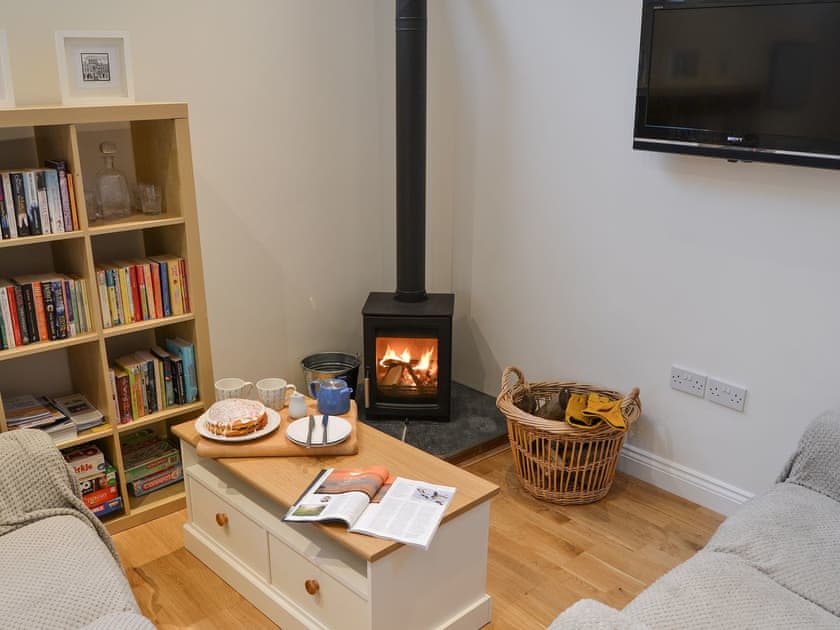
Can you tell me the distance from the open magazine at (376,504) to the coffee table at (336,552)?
0.03 metres

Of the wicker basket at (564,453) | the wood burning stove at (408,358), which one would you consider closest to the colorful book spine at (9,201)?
the wood burning stove at (408,358)

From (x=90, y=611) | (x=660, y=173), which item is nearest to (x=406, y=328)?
(x=660, y=173)

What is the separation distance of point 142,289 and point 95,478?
681 mm

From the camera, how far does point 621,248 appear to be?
3.21 m

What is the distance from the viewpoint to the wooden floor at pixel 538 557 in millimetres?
2537

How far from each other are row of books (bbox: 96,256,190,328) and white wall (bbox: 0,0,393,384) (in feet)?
1.32

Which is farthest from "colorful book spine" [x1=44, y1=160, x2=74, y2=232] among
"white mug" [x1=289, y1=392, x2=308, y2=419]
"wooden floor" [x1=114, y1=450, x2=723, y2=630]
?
"wooden floor" [x1=114, y1=450, x2=723, y2=630]

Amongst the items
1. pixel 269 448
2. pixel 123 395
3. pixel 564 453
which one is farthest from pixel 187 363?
pixel 564 453

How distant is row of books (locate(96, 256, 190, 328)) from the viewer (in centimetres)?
280

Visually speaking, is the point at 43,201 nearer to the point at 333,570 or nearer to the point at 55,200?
the point at 55,200

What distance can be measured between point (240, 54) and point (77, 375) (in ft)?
4.57

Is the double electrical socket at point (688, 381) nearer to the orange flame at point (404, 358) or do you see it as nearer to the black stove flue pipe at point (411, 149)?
the orange flame at point (404, 358)

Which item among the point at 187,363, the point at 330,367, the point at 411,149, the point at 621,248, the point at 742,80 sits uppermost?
the point at 742,80

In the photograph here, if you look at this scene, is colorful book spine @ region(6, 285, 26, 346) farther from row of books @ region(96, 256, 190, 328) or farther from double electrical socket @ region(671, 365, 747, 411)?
double electrical socket @ region(671, 365, 747, 411)
